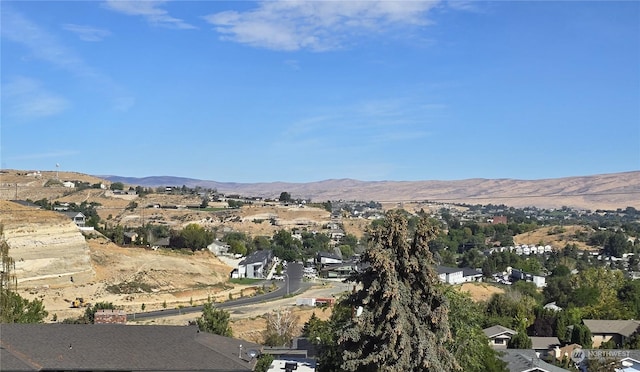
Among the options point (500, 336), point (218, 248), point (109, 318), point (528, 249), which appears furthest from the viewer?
point (528, 249)

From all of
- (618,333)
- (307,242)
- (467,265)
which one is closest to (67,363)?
(618,333)

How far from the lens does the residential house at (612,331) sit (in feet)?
180

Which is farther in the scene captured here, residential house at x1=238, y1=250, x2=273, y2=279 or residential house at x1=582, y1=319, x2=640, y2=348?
residential house at x1=238, y1=250, x2=273, y2=279

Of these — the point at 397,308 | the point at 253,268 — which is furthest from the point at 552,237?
the point at 397,308

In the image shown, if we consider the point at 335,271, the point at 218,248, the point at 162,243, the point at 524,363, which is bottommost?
the point at 335,271

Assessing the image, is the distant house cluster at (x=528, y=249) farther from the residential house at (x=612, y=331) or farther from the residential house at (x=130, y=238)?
the residential house at (x=612, y=331)

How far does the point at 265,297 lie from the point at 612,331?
1382 inches

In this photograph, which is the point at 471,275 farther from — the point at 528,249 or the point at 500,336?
the point at 500,336

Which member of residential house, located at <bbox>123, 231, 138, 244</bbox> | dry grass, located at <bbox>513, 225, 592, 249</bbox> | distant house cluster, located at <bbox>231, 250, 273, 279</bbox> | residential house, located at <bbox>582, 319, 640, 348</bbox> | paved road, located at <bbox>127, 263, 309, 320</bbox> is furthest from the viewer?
dry grass, located at <bbox>513, 225, 592, 249</bbox>

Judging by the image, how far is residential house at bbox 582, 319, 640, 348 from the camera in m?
54.8

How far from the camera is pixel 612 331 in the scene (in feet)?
182

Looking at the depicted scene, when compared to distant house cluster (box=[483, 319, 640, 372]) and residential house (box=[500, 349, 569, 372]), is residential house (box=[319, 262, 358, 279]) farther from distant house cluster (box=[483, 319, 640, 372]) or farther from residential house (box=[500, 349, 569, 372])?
residential house (box=[500, 349, 569, 372])

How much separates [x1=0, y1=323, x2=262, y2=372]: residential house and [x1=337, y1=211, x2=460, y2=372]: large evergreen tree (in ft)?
18.0

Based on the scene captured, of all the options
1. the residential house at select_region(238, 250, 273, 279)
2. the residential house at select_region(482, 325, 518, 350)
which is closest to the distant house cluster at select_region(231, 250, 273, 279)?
the residential house at select_region(238, 250, 273, 279)
